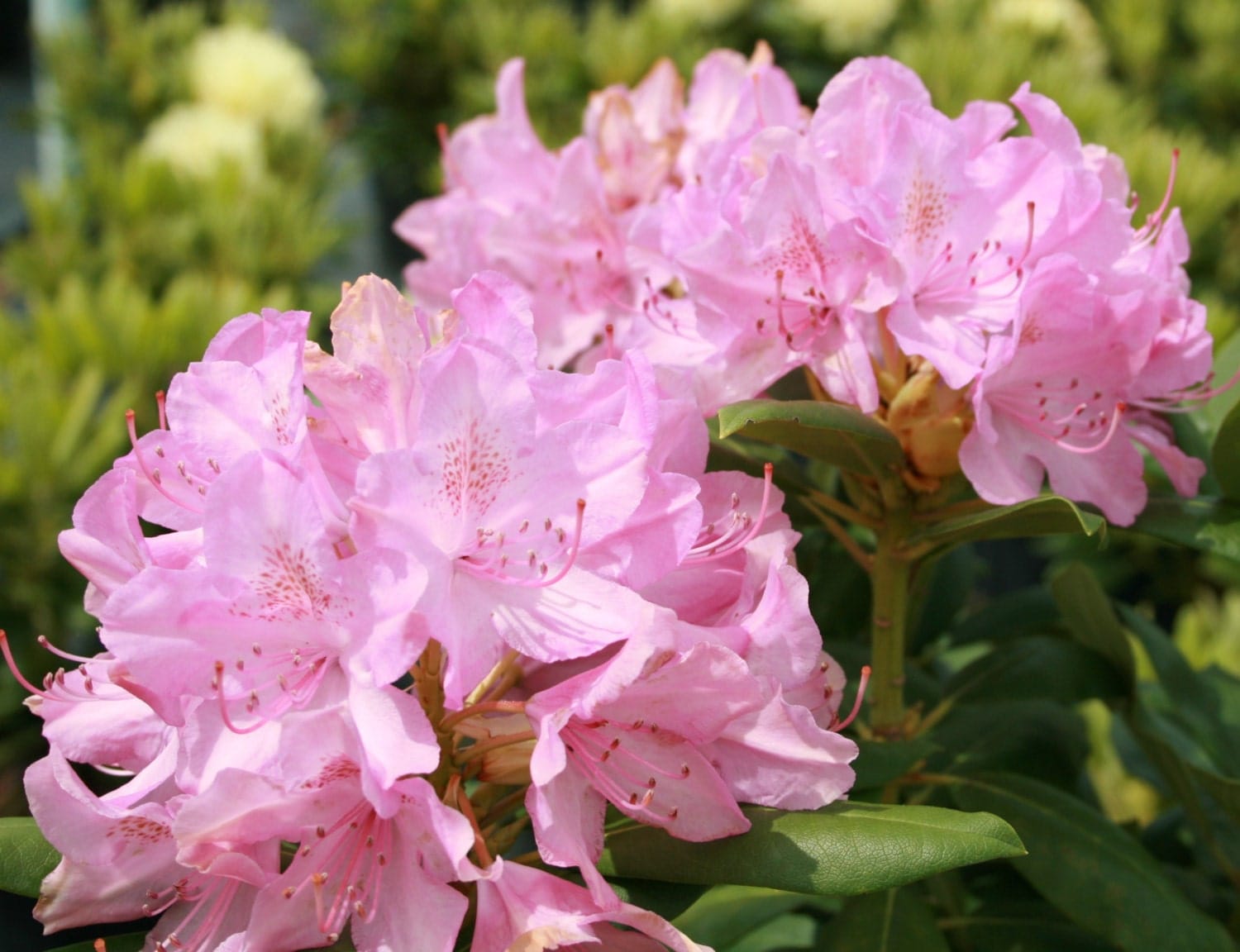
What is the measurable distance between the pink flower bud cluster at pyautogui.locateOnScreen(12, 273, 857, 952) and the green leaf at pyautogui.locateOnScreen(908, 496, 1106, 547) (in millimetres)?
125

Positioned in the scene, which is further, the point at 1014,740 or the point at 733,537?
the point at 1014,740

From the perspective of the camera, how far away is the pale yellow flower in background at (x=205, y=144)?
2.89m

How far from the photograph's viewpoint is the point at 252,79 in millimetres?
3312

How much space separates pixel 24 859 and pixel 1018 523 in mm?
525

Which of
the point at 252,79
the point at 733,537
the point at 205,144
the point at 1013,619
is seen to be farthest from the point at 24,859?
the point at 252,79

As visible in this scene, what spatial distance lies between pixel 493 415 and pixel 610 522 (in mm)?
68

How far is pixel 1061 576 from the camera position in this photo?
939 millimetres

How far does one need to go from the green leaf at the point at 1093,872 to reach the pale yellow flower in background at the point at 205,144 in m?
2.31

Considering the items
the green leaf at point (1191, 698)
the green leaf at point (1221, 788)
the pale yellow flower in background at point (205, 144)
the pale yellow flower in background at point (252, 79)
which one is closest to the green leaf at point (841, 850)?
the green leaf at point (1221, 788)

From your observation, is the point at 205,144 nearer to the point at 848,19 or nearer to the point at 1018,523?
the point at 848,19

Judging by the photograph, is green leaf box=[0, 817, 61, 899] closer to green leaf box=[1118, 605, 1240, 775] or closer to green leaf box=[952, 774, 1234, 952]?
green leaf box=[952, 774, 1234, 952]

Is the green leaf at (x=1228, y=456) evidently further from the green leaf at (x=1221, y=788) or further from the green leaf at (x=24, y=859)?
the green leaf at (x=24, y=859)

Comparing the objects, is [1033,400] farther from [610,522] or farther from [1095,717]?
[1095,717]

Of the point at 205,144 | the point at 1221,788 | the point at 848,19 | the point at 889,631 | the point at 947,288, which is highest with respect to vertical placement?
the point at 947,288
